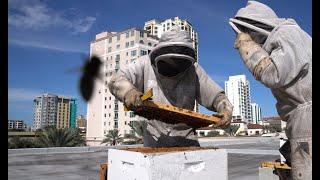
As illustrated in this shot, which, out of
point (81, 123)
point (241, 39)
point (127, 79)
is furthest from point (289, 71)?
point (81, 123)

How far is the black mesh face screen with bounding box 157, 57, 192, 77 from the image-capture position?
111 inches

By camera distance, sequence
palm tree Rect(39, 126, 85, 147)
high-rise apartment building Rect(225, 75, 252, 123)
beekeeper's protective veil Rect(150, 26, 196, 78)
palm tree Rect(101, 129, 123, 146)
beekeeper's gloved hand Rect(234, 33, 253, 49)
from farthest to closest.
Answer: high-rise apartment building Rect(225, 75, 252, 123) → palm tree Rect(101, 129, 123, 146) → palm tree Rect(39, 126, 85, 147) → beekeeper's protective veil Rect(150, 26, 196, 78) → beekeeper's gloved hand Rect(234, 33, 253, 49)

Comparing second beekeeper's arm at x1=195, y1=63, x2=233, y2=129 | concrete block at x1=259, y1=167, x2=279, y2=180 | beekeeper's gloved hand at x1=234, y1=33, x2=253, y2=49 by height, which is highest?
beekeeper's gloved hand at x1=234, y1=33, x2=253, y2=49

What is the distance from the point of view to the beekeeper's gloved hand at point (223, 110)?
2.55 meters

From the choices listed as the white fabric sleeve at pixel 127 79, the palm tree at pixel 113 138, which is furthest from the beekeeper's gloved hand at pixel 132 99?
the palm tree at pixel 113 138

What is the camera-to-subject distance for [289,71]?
1.96m

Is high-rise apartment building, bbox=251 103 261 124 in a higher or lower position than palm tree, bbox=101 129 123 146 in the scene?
higher

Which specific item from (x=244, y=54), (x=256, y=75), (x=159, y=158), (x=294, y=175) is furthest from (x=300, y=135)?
(x=159, y=158)

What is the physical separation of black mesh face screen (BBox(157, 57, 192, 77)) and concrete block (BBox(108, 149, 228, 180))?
935 millimetres

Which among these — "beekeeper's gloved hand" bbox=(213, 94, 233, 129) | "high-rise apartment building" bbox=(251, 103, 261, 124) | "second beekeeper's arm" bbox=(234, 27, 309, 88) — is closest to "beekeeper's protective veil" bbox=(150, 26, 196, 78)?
"beekeeper's gloved hand" bbox=(213, 94, 233, 129)

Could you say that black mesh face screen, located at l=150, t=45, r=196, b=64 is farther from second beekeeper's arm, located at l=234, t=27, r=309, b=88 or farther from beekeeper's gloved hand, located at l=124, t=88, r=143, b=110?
second beekeeper's arm, located at l=234, t=27, r=309, b=88

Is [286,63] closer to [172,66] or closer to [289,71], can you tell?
[289,71]

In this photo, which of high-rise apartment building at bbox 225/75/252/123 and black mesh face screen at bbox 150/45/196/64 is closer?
black mesh face screen at bbox 150/45/196/64
